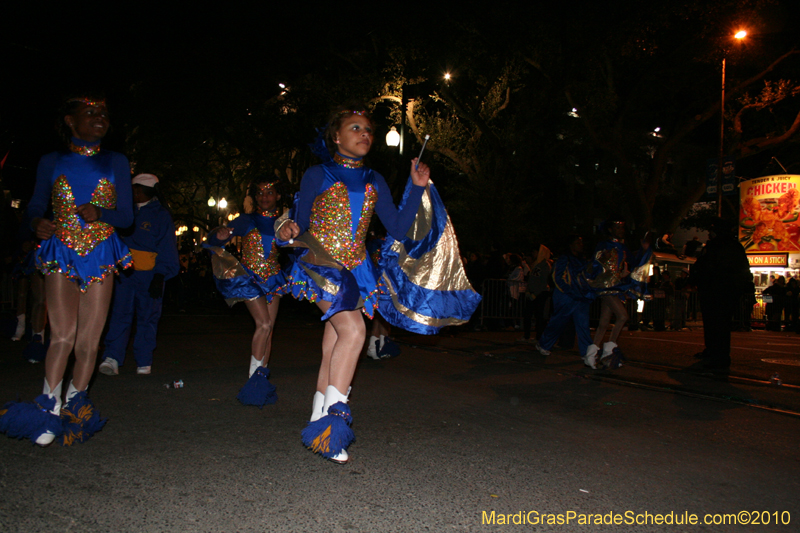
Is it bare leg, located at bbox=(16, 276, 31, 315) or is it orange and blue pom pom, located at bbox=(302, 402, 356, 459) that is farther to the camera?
bare leg, located at bbox=(16, 276, 31, 315)

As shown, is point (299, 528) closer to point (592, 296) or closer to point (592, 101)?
point (592, 296)

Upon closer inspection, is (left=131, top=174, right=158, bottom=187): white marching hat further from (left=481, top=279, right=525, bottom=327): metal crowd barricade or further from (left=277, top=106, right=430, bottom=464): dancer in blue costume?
(left=481, top=279, right=525, bottom=327): metal crowd barricade

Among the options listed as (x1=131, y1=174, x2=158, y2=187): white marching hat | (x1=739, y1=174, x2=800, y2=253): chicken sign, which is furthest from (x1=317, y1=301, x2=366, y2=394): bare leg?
(x1=739, y1=174, x2=800, y2=253): chicken sign

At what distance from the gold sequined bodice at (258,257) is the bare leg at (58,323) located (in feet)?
6.05

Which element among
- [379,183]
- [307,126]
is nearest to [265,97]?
[307,126]

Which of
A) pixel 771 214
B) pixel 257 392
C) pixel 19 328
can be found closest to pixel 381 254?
pixel 257 392

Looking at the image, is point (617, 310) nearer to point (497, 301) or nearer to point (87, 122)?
point (87, 122)

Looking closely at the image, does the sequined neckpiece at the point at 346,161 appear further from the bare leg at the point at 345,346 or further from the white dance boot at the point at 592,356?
the white dance boot at the point at 592,356

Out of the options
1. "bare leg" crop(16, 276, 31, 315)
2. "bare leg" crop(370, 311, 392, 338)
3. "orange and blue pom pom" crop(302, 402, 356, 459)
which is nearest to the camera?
"orange and blue pom pom" crop(302, 402, 356, 459)

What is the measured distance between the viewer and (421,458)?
354cm

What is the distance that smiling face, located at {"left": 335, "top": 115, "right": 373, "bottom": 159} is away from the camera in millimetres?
3713

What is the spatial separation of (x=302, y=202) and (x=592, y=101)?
63.1 feet

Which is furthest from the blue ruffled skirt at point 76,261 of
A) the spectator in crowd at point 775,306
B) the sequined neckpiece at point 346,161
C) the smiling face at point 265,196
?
the spectator in crowd at point 775,306

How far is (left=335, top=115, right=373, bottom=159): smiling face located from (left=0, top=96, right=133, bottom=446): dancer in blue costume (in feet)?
4.45
